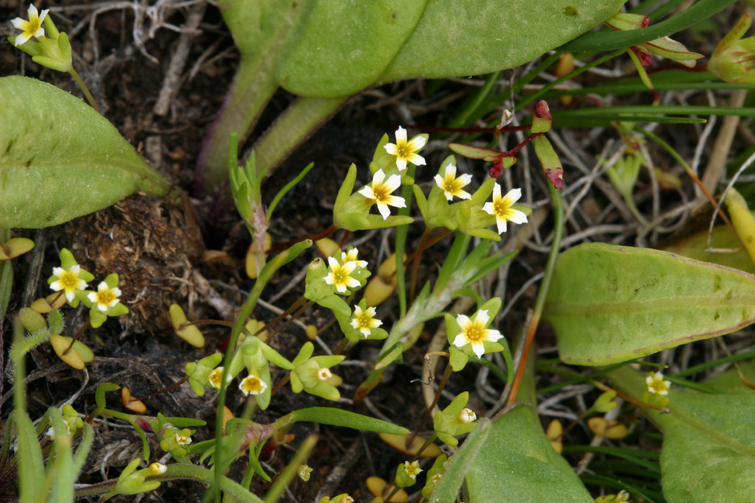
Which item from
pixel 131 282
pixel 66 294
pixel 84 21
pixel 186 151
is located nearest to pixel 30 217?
pixel 66 294

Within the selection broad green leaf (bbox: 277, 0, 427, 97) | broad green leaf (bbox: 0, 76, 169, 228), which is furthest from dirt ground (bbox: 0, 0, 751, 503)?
broad green leaf (bbox: 277, 0, 427, 97)

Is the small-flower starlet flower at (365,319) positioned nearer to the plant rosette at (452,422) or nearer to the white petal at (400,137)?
the plant rosette at (452,422)

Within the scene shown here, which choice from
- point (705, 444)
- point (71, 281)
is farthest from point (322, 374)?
point (705, 444)

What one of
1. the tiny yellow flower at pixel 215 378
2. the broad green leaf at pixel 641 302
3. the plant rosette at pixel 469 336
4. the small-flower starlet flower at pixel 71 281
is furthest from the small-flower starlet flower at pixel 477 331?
the small-flower starlet flower at pixel 71 281

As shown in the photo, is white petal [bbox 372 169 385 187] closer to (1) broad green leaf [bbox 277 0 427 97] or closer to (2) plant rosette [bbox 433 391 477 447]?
(1) broad green leaf [bbox 277 0 427 97]

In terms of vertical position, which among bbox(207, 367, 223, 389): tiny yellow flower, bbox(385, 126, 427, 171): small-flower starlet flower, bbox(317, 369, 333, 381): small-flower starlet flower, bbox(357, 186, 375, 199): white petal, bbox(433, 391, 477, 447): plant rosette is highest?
bbox(385, 126, 427, 171): small-flower starlet flower

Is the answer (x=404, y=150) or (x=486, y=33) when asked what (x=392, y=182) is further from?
(x=486, y=33)
